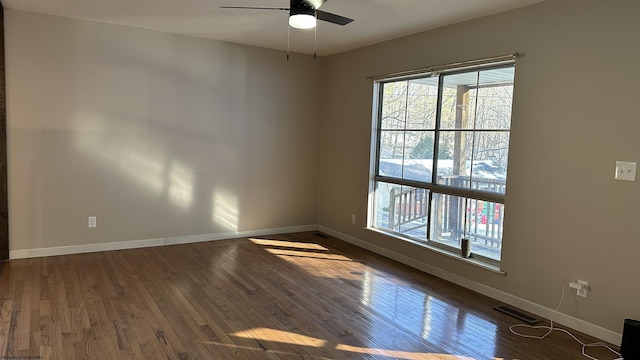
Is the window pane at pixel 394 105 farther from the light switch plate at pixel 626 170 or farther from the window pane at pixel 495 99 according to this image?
the light switch plate at pixel 626 170

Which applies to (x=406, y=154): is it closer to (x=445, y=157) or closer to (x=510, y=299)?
(x=445, y=157)

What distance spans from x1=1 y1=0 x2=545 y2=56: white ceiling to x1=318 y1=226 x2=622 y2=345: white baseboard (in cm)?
232

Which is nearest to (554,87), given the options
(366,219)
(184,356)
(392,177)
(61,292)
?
(392,177)

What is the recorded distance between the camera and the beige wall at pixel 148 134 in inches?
168

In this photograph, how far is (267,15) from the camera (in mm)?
3973

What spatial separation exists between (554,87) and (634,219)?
1067 mm

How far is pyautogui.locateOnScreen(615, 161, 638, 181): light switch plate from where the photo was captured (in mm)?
2789

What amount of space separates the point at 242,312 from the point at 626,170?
9.18ft

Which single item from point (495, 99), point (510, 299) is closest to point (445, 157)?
point (495, 99)

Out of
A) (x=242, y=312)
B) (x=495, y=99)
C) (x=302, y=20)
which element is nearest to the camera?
(x=302, y=20)

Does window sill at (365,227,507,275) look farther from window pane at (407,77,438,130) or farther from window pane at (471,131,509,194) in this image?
window pane at (407,77,438,130)

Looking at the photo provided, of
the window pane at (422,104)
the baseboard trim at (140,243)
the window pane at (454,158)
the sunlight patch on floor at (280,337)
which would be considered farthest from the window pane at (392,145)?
the sunlight patch on floor at (280,337)

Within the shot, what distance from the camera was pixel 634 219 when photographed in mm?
2797

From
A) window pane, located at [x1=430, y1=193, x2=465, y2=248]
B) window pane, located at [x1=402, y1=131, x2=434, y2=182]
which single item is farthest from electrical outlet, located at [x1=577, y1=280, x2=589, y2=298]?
window pane, located at [x1=402, y1=131, x2=434, y2=182]
